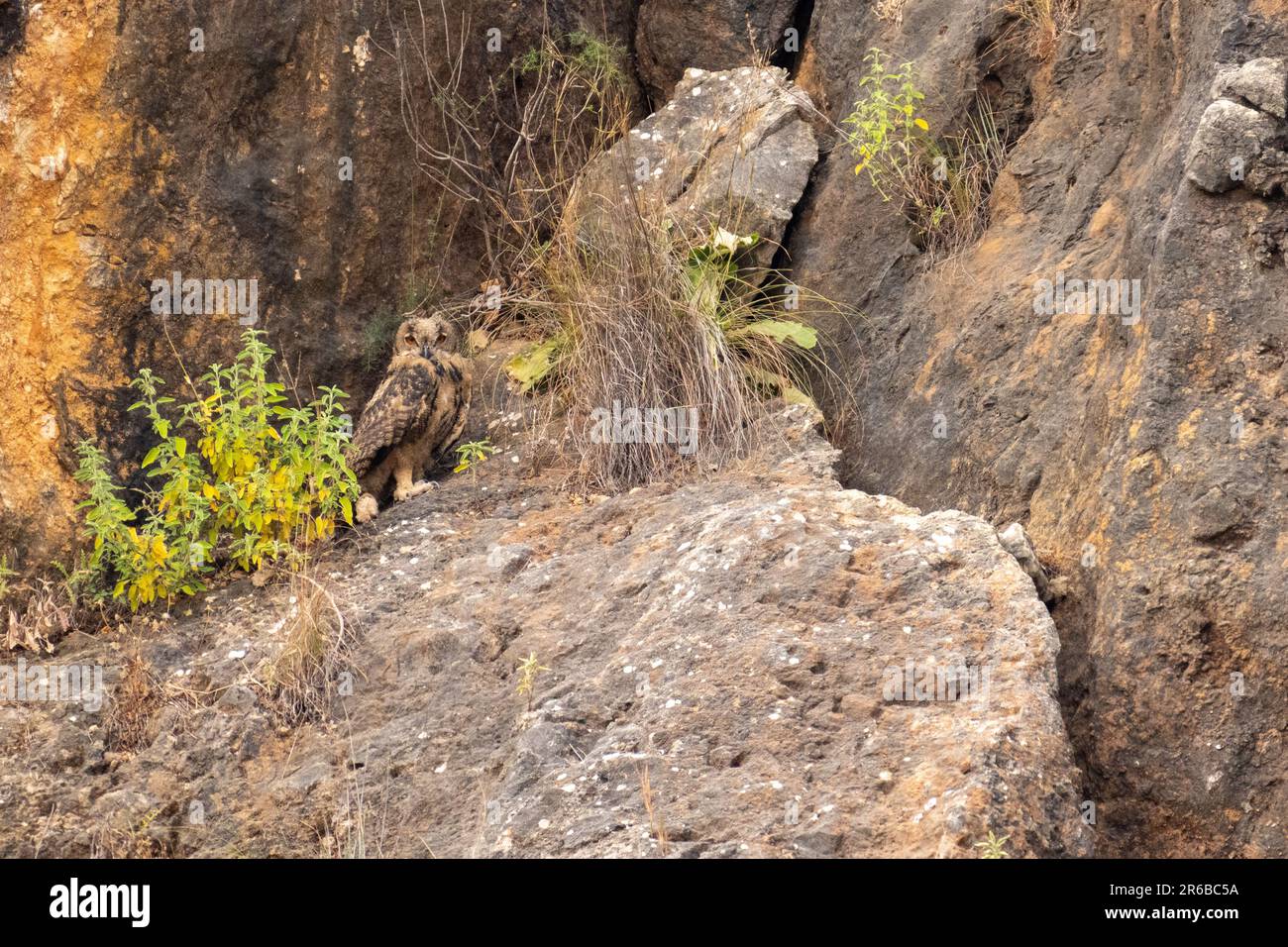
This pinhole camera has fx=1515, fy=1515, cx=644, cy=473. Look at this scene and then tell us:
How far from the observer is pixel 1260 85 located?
4973mm

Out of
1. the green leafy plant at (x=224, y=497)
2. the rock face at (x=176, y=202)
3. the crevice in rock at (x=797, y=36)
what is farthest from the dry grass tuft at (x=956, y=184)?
the green leafy plant at (x=224, y=497)

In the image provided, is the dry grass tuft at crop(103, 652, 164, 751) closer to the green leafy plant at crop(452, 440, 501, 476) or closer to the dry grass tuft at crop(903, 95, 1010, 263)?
the green leafy plant at crop(452, 440, 501, 476)

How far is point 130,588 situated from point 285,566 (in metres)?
0.61

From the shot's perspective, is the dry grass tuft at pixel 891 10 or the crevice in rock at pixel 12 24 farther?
the dry grass tuft at pixel 891 10

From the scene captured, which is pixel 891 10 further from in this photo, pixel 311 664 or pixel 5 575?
pixel 5 575

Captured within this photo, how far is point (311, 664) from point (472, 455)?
167cm

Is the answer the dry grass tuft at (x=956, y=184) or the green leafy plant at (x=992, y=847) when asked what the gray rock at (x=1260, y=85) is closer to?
the dry grass tuft at (x=956, y=184)

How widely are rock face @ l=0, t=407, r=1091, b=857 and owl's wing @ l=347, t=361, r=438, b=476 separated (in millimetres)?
Result: 583

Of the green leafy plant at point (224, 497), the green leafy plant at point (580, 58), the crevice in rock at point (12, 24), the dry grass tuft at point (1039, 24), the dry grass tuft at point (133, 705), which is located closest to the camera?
the dry grass tuft at point (133, 705)

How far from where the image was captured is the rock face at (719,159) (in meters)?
7.11

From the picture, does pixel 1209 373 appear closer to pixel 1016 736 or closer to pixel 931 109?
pixel 1016 736

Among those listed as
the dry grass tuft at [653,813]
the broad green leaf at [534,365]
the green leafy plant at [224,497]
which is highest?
the broad green leaf at [534,365]

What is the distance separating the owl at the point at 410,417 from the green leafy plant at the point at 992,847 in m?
3.32

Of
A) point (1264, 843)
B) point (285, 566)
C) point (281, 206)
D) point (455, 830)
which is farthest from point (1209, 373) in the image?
point (281, 206)
